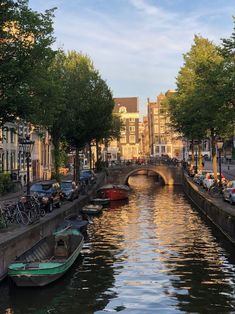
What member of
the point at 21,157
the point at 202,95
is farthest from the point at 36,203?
the point at 21,157

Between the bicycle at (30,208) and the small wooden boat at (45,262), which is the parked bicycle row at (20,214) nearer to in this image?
the bicycle at (30,208)

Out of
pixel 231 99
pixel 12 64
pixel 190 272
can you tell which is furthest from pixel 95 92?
pixel 190 272

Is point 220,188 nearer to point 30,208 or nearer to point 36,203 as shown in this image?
point 36,203

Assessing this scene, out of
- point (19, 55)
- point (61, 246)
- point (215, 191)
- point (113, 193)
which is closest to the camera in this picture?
point (61, 246)

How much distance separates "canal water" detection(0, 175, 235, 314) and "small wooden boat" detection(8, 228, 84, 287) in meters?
0.42

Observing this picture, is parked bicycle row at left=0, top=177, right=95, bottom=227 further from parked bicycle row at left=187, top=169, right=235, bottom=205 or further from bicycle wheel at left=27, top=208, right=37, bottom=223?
parked bicycle row at left=187, top=169, right=235, bottom=205

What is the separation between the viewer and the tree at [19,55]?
24781mm

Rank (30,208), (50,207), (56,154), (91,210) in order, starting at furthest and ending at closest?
(56,154) → (91,210) → (50,207) → (30,208)

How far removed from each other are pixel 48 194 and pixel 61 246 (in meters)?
14.2

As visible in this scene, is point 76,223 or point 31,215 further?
point 76,223

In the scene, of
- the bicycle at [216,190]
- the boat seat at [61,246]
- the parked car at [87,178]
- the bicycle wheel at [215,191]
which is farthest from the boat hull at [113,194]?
the boat seat at [61,246]

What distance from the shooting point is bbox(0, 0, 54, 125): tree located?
24.8m

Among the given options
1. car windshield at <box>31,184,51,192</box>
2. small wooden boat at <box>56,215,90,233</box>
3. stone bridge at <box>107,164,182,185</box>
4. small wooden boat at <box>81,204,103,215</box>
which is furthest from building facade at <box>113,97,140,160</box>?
small wooden boat at <box>56,215,90,233</box>

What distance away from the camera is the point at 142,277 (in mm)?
20969
